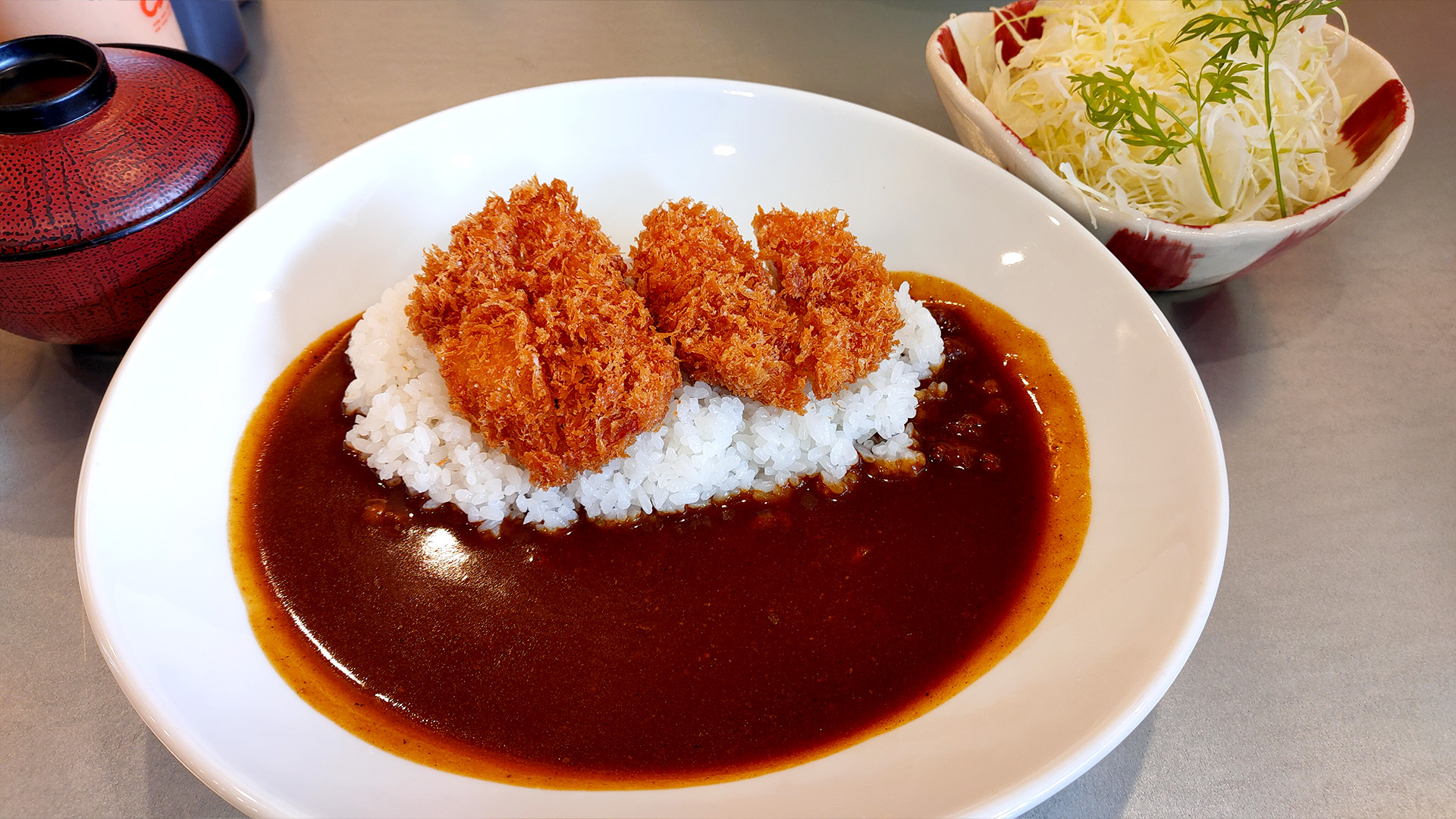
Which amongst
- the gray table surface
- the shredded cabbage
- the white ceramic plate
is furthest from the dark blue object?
the shredded cabbage

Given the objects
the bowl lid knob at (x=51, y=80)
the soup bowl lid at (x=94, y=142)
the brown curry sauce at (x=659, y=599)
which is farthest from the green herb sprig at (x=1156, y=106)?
the bowl lid knob at (x=51, y=80)

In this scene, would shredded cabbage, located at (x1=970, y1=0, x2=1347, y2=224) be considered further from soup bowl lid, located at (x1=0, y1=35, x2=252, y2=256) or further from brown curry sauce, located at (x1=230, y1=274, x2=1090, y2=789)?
soup bowl lid, located at (x1=0, y1=35, x2=252, y2=256)

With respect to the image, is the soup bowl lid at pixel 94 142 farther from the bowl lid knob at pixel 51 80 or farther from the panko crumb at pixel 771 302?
the panko crumb at pixel 771 302

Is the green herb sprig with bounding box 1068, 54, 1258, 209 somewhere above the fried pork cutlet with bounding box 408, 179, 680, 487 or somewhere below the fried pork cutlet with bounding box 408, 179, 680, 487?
above

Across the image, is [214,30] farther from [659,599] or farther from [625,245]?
[659,599]

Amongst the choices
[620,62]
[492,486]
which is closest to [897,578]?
[492,486]

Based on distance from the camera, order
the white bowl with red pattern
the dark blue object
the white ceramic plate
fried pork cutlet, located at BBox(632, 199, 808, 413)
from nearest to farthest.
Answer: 1. the white ceramic plate
2. fried pork cutlet, located at BBox(632, 199, 808, 413)
3. the white bowl with red pattern
4. the dark blue object
